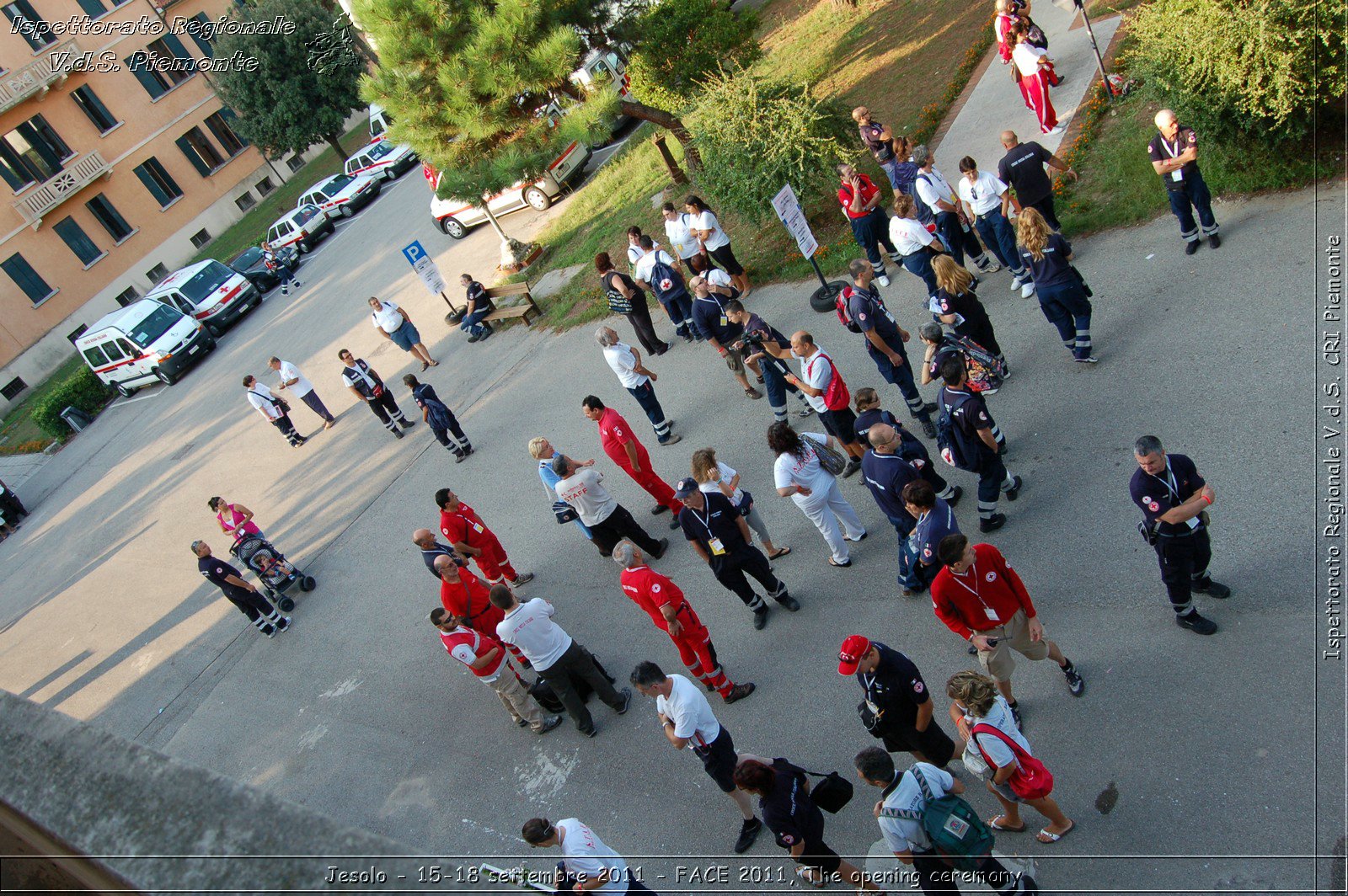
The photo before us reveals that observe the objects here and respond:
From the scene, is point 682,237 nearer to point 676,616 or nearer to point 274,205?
point 676,616

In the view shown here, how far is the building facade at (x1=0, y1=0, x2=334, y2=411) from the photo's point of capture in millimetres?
30562

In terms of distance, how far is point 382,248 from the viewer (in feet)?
81.3

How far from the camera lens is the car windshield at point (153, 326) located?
2325 centimetres

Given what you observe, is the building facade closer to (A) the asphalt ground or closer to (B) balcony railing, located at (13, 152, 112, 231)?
(B) balcony railing, located at (13, 152, 112, 231)

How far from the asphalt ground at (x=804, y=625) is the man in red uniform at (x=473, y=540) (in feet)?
1.75

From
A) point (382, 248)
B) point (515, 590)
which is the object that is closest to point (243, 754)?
point (515, 590)

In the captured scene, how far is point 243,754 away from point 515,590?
3552 mm

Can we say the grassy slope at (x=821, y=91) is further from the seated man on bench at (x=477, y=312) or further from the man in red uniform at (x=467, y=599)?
the man in red uniform at (x=467, y=599)

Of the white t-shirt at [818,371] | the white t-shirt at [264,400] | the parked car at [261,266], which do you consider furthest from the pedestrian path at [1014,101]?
the parked car at [261,266]

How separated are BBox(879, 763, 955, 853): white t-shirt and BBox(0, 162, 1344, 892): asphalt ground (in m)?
1.14

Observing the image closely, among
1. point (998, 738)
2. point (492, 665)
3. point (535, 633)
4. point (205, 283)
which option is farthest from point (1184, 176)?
point (205, 283)

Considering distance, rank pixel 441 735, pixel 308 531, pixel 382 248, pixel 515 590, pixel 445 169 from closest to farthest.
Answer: pixel 441 735
pixel 515 590
pixel 308 531
pixel 445 169
pixel 382 248

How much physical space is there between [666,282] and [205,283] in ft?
64.2

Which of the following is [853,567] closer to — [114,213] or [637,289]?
[637,289]
